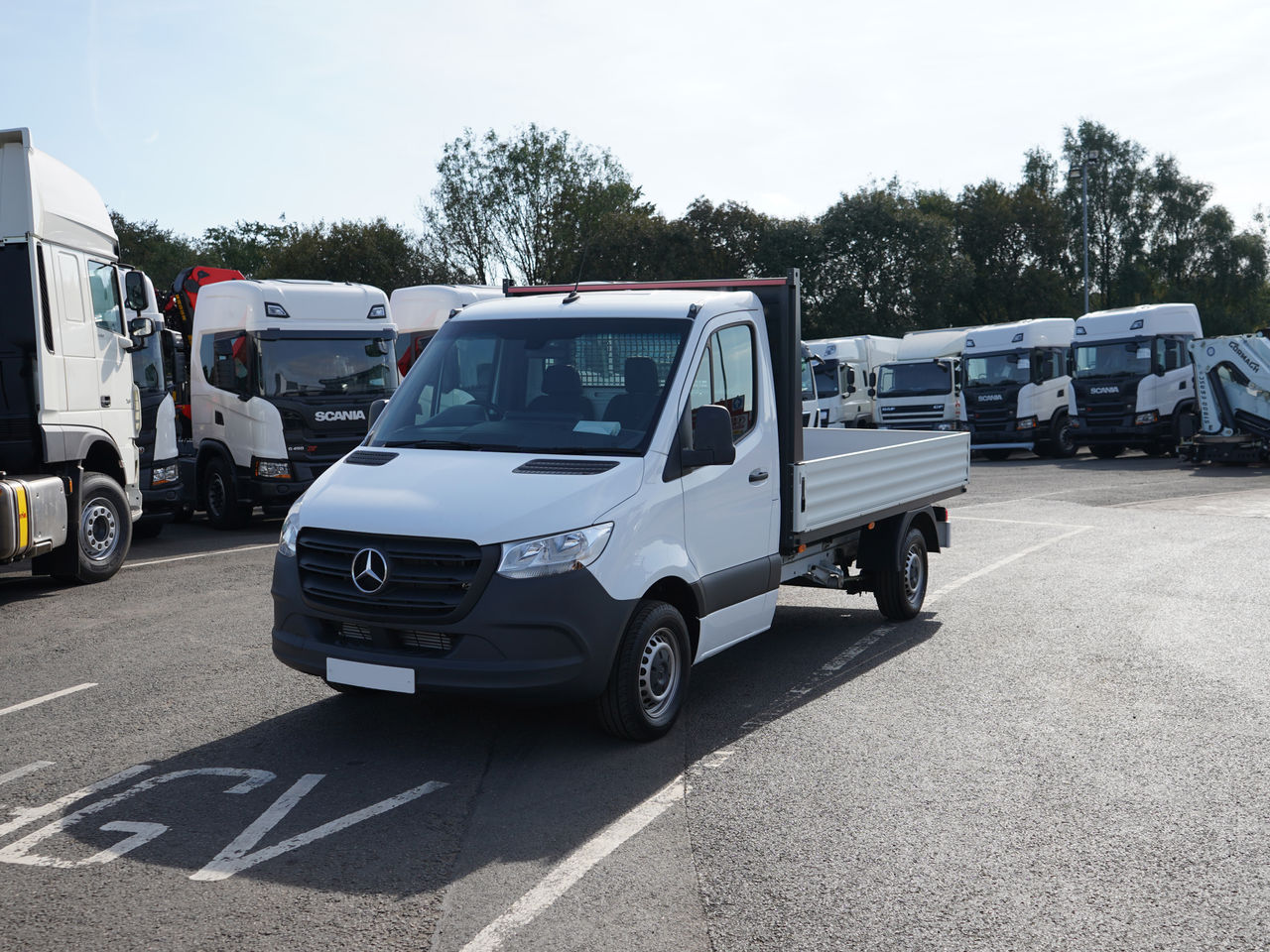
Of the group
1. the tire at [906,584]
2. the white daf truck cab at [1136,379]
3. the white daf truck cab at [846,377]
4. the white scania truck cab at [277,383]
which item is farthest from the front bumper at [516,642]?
the white daf truck cab at [846,377]

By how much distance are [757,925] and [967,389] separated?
27231mm

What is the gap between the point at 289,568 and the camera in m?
5.67

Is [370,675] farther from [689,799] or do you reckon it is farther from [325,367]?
[325,367]

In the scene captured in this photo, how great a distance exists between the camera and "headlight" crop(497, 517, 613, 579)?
17.0 feet

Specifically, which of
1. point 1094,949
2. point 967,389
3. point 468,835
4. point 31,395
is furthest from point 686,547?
point 967,389

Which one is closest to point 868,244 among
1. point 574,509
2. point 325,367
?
point 325,367

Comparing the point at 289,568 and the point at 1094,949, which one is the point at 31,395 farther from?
the point at 1094,949

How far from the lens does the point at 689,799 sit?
504 centimetres

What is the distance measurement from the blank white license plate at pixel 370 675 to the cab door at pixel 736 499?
1555 mm

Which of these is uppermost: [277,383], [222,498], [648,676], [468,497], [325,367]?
[325,367]

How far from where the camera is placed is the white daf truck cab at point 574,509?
5.22 m

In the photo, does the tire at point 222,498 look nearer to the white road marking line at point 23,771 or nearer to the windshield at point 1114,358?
the white road marking line at point 23,771

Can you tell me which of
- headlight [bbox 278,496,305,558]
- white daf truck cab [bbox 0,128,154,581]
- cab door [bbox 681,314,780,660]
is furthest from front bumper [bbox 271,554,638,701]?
white daf truck cab [bbox 0,128,154,581]

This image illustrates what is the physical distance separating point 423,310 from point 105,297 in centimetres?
998
